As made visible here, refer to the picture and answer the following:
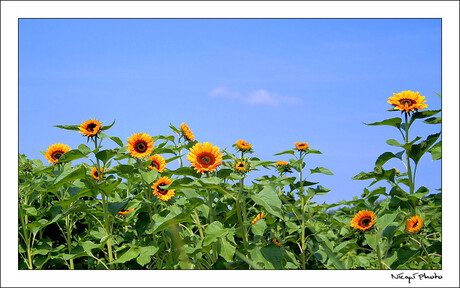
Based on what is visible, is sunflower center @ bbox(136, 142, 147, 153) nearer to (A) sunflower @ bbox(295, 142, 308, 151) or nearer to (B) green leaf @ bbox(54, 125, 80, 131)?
(B) green leaf @ bbox(54, 125, 80, 131)

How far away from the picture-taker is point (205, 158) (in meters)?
2.70

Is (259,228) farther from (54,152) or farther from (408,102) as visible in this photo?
(54,152)

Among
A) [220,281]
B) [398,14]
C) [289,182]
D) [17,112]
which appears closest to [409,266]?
[289,182]

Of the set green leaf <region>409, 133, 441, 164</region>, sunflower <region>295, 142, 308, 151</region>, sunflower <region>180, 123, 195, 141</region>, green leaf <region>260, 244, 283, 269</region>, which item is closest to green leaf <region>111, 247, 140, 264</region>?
green leaf <region>260, 244, 283, 269</region>

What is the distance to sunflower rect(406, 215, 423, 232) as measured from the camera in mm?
2885

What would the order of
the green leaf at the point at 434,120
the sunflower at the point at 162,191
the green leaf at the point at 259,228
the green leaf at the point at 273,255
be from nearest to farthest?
the green leaf at the point at 273,255 < the green leaf at the point at 259,228 < the green leaf at the point at 434,120 < the sunflower at the point at 162,191

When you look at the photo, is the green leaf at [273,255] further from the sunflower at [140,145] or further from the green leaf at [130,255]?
the sunflower at [140,145]

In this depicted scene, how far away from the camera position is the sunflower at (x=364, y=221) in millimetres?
2889

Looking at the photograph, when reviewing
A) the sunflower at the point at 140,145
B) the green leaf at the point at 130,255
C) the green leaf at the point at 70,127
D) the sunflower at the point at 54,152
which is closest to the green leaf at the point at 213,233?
the green leaf at the point at 130,255

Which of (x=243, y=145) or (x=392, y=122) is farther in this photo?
(x=243, y=145)

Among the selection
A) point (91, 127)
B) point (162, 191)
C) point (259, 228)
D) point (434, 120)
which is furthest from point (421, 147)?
point (91, 127)

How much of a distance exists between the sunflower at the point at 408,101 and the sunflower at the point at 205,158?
A: 123 centimetres

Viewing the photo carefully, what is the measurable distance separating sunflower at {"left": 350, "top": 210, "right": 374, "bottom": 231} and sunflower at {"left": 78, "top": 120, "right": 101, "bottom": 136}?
1.67m

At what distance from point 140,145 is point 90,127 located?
13.0 inches
